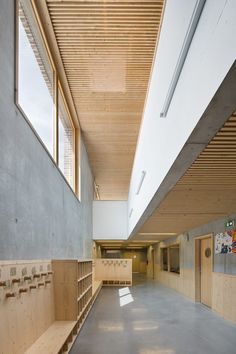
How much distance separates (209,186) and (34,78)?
2.91 metres

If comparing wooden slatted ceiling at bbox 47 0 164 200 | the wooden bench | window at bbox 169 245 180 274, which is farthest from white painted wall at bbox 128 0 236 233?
window at bbox 169 245 180 274

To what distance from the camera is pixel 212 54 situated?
212cm

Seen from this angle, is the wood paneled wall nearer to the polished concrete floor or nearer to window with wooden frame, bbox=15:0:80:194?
the polished concrete floor

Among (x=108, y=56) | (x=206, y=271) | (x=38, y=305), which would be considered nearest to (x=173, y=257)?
(x=206, y=271)

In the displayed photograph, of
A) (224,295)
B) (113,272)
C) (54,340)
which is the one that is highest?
(54,340)

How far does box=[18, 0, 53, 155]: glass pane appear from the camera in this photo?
4.68 metres

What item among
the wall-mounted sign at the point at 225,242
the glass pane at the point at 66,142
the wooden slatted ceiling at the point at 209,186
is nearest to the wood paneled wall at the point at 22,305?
the wooden slatted ceiling at the point at 209,186

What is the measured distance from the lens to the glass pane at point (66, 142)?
8.13 meters

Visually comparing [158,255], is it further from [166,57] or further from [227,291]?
[166,57]

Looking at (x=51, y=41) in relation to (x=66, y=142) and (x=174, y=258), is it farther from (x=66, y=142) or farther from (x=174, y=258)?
(x=174, y=258)

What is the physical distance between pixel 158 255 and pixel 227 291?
12.3 m

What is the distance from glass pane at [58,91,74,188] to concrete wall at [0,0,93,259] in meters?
1.94

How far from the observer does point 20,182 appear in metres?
4.22

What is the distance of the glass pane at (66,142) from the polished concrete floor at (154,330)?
3.42m
